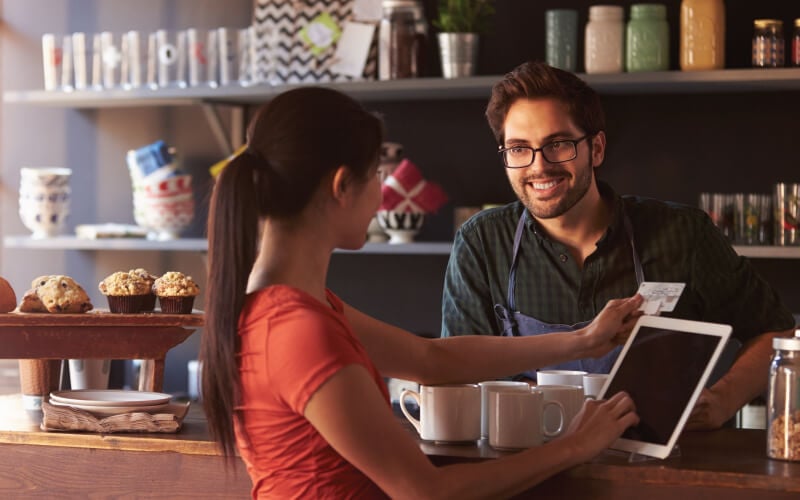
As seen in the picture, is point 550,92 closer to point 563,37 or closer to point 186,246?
point 563,37

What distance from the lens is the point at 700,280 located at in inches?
94.7

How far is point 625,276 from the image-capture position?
7.96 feet

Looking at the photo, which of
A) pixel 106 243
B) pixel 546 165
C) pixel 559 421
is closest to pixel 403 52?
pixel 106 243

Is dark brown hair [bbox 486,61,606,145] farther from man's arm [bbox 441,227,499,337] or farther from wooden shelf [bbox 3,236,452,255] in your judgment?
wooden shelf [bbox 3,236,452,255]

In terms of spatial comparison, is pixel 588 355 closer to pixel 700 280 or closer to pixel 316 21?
pixel 700 280

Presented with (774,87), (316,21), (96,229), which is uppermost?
(316,21)

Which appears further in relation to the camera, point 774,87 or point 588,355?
point 774,87

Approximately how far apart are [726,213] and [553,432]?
1654 mm

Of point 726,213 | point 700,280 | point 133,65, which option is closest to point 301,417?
point 700,280

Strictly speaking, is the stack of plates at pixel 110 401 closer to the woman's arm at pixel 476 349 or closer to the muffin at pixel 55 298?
the muffin at pixel 55 298

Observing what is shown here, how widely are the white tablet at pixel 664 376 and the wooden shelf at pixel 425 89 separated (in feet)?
5.24

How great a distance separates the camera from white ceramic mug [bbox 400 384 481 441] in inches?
67.3

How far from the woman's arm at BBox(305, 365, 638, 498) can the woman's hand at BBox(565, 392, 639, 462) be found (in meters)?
0.06

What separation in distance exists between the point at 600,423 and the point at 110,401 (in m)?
0.82
